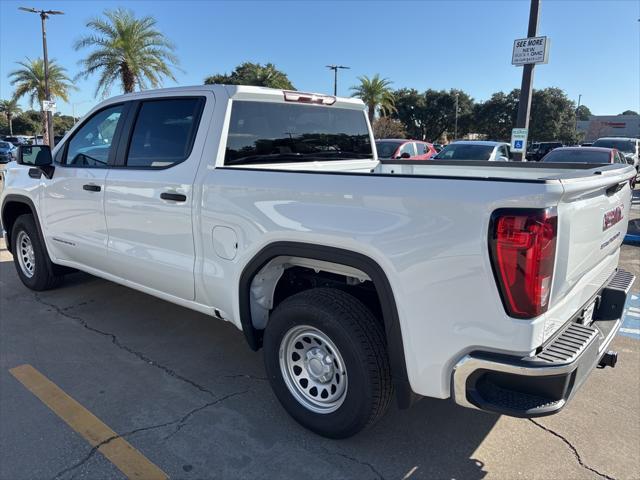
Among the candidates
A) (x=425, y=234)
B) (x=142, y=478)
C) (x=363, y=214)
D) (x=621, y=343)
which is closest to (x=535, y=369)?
(x=425, y=234)

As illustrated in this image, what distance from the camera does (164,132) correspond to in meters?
3.62

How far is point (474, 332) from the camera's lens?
6.95 feet

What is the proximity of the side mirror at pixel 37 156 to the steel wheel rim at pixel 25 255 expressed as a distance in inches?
41.2

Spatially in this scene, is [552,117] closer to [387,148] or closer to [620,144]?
[620,144]

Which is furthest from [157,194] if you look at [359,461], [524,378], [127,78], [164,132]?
[127,78]

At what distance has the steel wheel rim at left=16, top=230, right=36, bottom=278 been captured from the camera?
5.28 metres

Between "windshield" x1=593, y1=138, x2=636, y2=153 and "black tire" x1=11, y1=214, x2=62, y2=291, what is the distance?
61.2 feet

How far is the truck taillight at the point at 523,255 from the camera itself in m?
1.95

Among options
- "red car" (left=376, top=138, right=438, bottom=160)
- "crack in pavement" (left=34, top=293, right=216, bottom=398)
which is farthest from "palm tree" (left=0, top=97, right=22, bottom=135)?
"crack in pavement" (left=34, top=293, right=216, bottom=398)

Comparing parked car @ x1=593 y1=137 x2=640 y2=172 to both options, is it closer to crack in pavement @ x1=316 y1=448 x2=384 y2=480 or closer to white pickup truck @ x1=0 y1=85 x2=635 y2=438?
white pickup truck @ x1=0 y1=85 x2=635 y2=438

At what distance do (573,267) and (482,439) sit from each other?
1.23 meters

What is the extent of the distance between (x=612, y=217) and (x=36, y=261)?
202 inches

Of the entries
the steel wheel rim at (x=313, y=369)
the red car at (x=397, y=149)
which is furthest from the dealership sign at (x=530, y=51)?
the steel wheel rim at (x=313, y=369)

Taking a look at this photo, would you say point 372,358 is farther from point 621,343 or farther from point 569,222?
point 621,343
